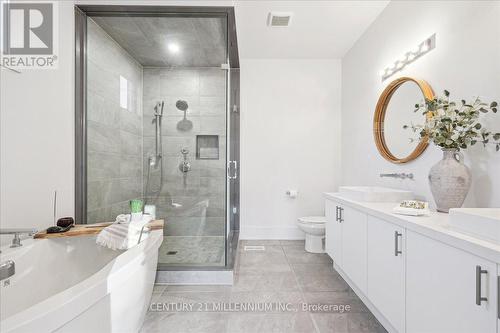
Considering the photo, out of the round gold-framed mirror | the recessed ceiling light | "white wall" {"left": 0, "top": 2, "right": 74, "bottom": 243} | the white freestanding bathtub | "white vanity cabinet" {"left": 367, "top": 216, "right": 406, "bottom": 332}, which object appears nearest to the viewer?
the white freestanding bathtub

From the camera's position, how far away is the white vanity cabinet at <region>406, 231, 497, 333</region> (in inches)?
35.4

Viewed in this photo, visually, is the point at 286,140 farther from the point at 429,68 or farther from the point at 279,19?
the point at 429,68

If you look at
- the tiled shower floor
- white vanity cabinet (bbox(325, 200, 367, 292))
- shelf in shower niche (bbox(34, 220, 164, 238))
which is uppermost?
shelf in shower niche (bbox(34, 220, 164, 238))

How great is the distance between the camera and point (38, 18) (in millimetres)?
1867

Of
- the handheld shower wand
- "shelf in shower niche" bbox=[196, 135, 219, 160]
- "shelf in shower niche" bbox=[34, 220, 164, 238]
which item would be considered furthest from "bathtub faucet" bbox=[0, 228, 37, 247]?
"shelf in shower niche" bbox=[196, 135, 219, 160]

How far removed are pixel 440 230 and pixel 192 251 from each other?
80.5 inches

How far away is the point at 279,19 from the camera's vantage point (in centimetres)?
275

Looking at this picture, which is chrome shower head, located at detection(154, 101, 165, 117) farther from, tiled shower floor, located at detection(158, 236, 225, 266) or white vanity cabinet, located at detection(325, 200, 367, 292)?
white vanity cabinet, located at detection(325, 200, 367, 292)

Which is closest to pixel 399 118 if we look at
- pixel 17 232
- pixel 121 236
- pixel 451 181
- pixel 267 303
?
pixel 451 181

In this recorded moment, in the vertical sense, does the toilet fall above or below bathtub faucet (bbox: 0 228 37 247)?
below

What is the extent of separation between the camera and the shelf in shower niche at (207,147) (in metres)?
2.68

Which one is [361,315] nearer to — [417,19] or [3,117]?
[417,19]

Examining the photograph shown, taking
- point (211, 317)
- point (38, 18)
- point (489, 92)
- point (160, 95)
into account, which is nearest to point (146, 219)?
point (211, 317)

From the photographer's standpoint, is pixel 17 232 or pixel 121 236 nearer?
pixel 17 232
